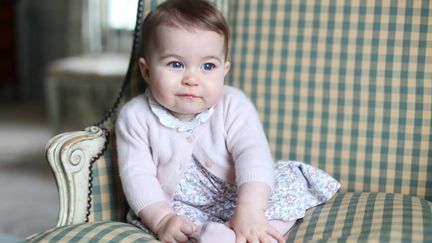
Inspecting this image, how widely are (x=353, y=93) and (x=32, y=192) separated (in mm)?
1822

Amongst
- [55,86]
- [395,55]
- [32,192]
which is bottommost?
[32,192]

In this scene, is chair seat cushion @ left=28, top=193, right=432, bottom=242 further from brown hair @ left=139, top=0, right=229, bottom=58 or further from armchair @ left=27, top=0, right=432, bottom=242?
brown hair @ left=139, top=0, right=229, bottom=58

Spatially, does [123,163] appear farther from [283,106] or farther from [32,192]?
[32,192]

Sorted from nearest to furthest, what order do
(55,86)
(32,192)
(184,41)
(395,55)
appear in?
(184,41) < (395,55) < (32,192) < (55,86)

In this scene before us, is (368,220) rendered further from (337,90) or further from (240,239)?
(337,90)

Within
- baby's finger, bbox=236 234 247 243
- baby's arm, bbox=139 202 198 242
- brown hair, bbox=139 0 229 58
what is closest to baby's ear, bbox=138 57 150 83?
brown hair, bbox=139 0 229 58

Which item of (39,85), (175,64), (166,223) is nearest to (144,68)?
(175,64)

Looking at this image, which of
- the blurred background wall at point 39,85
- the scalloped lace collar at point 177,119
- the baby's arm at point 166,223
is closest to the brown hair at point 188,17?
the scalloped lace collar at point 177,119

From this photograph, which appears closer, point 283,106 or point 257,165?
point 257,165

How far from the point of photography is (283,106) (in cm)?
169

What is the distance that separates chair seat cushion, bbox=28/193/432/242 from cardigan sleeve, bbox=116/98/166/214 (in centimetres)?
7

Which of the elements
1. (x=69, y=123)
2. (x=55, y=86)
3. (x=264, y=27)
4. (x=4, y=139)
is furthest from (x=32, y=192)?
(x=264, y=27)

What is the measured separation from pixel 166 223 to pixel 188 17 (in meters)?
0.43

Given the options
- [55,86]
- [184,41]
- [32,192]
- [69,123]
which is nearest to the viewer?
[184,41]
